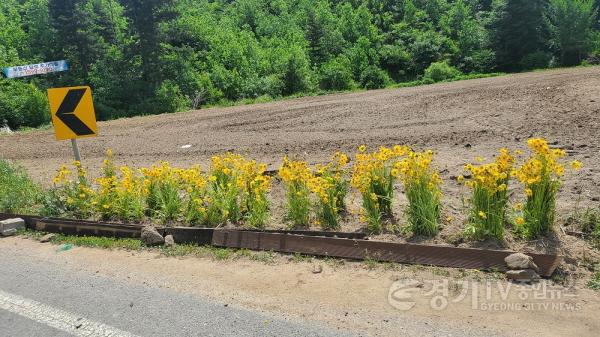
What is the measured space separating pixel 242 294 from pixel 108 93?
98.7ft

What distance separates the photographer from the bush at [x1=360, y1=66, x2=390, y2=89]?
38.1m

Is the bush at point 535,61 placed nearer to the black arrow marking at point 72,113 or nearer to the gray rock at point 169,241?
the black arrow marking at point 72,113

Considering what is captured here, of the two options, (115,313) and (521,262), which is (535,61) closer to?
(521,262)

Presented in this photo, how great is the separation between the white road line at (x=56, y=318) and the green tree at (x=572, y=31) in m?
41.6

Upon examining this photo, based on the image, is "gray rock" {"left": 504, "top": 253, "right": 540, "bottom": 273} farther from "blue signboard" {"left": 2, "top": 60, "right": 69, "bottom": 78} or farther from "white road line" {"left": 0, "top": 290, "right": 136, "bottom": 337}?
"blue signboard" {"left": 2, "top": 60, "right": 69, "bottom": 78}

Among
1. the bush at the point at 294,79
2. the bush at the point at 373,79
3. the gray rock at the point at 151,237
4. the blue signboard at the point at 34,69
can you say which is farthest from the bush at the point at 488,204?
the bush at the point at 373,79

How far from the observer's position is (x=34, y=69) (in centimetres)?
3053

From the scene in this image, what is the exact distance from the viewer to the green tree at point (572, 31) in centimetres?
3891

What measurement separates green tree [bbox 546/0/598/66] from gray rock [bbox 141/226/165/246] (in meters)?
39.8

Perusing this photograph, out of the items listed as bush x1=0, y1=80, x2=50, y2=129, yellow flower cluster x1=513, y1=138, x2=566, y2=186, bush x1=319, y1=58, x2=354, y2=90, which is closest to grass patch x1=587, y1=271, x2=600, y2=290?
yellow flower cluster x1=513, y1=138, x2=566, y2=186

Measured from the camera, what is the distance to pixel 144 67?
1305 inches

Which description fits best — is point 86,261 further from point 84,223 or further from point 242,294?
point 242,294

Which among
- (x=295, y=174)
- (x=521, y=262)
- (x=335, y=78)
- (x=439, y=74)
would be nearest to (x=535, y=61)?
(x=439, y=74)

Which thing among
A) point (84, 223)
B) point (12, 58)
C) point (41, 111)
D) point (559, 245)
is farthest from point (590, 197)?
point (12, 58)
